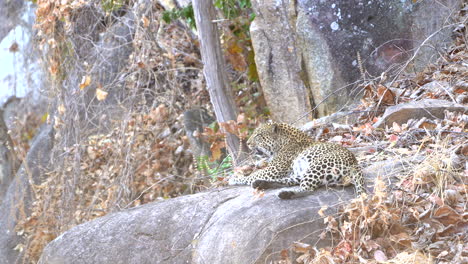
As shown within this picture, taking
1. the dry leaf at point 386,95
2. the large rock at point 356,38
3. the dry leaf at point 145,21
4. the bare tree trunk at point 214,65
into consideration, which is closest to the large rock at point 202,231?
the bare tree trunk at point 214,65

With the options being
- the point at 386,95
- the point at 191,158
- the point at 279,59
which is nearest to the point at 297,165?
the point at 386,95

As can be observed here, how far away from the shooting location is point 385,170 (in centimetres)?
645

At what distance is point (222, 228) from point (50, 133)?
26.9ft

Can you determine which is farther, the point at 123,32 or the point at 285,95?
the point at 123,32

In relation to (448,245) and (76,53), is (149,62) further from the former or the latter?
(448,245)

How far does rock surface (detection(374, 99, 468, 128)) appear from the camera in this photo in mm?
7844

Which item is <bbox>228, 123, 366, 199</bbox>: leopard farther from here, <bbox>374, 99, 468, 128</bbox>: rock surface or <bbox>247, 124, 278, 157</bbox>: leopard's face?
<bbox>374, 99, 468, 128</bbox>: rock surface

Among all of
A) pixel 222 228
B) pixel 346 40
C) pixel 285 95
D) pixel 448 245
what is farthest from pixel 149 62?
pixel 448 245

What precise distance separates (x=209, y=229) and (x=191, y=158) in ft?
16.9

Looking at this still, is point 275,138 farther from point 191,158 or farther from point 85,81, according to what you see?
point 191,158

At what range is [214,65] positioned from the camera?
895cm

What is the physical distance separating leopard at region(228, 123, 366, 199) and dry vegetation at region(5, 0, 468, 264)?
1.43 ft

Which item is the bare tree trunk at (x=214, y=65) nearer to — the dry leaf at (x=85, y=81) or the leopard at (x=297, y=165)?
the leopard at (x=297, y=165)

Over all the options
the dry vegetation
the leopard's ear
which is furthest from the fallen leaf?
the leopard's ear
